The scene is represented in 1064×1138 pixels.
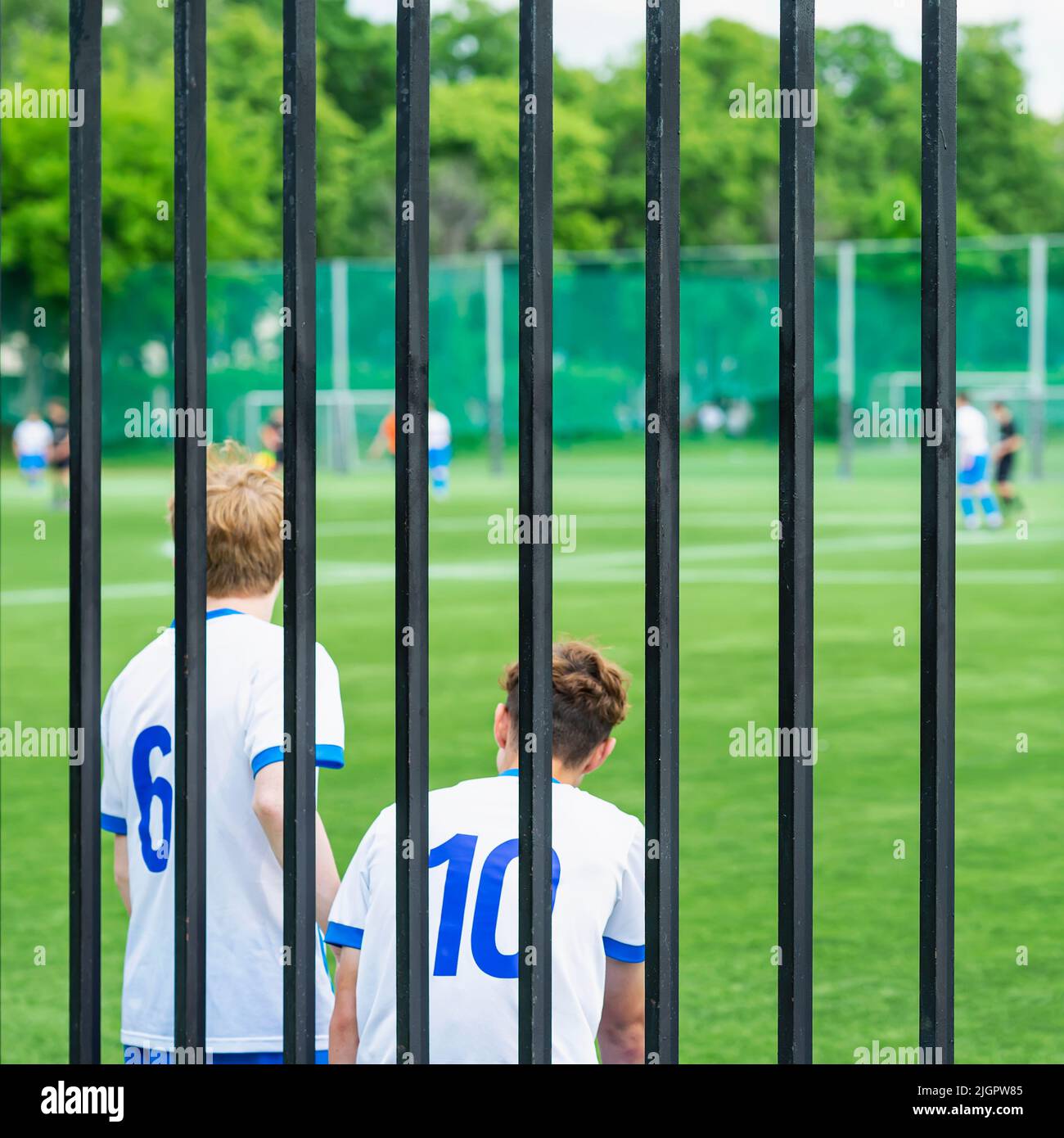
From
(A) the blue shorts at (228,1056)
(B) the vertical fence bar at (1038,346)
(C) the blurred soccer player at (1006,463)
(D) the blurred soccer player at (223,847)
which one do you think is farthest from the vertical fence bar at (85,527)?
(B) the vertical fence bar at (1038,346)

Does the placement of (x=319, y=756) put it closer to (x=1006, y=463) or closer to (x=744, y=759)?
(x=744, y=759)

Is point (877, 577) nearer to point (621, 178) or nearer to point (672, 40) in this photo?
point (672, 40)

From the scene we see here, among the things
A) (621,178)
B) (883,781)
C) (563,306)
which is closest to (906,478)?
(563,306)

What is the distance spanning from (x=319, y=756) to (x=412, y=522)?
1.03 meters

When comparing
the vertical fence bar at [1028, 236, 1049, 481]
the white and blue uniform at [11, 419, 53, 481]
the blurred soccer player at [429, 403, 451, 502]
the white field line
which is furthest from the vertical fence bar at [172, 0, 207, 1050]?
the white and blue uniform at [11, 419, 53, 481]

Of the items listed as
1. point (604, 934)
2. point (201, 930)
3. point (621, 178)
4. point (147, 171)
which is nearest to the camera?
point (201, 930)

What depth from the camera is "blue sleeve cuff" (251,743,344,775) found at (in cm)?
320

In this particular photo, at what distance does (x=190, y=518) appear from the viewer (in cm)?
239

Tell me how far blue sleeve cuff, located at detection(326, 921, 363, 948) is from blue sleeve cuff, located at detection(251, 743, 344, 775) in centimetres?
30

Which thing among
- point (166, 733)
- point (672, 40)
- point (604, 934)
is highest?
point (672, 40)

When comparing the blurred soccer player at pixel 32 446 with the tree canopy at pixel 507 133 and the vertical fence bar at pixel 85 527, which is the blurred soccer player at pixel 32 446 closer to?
the tree canopy at pixel 507 133

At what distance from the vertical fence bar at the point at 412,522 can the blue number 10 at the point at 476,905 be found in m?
0.56
